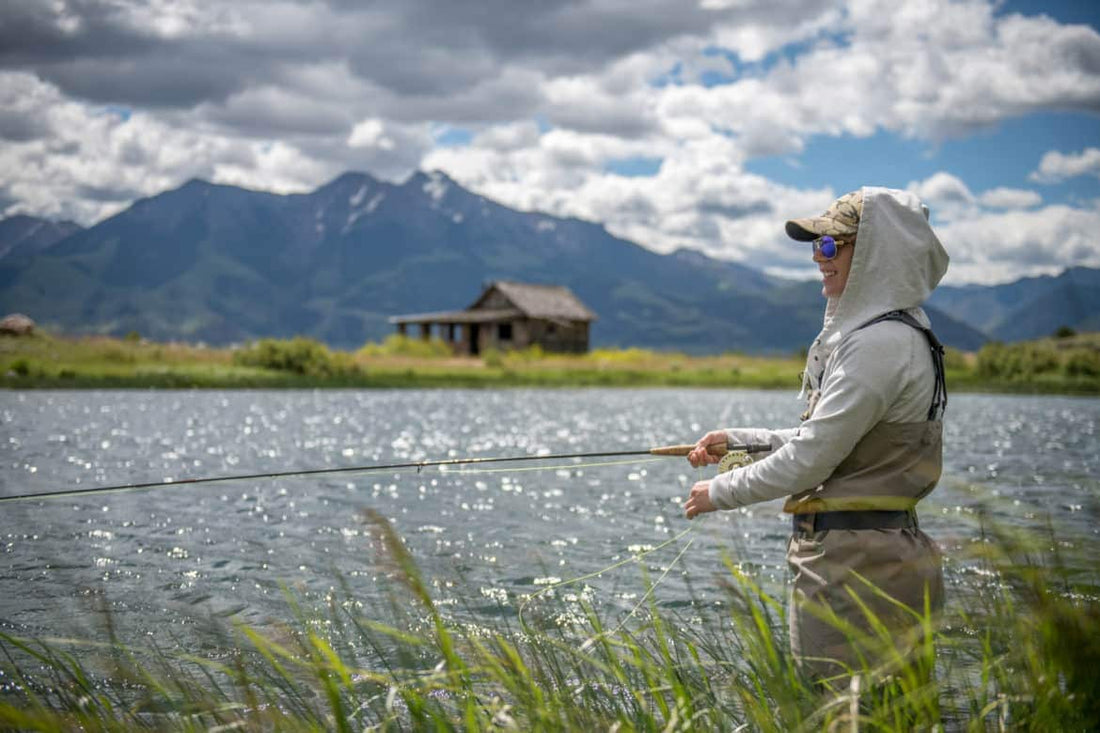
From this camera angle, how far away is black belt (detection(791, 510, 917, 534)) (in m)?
3.64

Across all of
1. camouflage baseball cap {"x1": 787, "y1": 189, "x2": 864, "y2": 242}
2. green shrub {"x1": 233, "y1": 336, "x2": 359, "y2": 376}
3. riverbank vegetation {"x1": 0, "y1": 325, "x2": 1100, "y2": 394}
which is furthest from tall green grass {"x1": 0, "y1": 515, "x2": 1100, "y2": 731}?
green shrub {"x1": 233, "y1": 336, "x2": 359, "y2": 376}

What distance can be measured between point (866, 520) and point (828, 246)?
111 cm

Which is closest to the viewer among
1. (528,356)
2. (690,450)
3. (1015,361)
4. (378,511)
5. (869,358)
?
(869,358)

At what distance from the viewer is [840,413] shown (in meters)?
3.46

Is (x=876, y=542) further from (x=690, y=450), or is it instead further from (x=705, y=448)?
(x=690, y=450)

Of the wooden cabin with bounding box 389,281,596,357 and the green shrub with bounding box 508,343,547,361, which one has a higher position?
the wooden cabin with bounding box 389,281,596,357

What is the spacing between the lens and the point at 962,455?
2005 centimetres

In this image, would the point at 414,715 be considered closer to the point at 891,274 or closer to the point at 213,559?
the point at 891,274

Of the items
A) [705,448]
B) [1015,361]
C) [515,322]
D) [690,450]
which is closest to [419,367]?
[515,322]

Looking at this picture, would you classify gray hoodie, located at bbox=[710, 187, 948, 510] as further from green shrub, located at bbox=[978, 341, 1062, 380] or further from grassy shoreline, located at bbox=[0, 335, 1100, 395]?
green shrub, located at bbox=[978, 341, 1062, 380]

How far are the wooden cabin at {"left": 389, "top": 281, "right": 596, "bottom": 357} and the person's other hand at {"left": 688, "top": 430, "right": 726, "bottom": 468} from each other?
63265 mm

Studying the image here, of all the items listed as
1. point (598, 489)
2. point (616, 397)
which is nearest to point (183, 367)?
point (616, 397)

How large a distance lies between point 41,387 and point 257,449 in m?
23.0

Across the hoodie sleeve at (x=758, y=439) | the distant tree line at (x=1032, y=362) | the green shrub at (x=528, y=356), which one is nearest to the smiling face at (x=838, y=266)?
the hoodie sleeve at (x=758, y=439)
